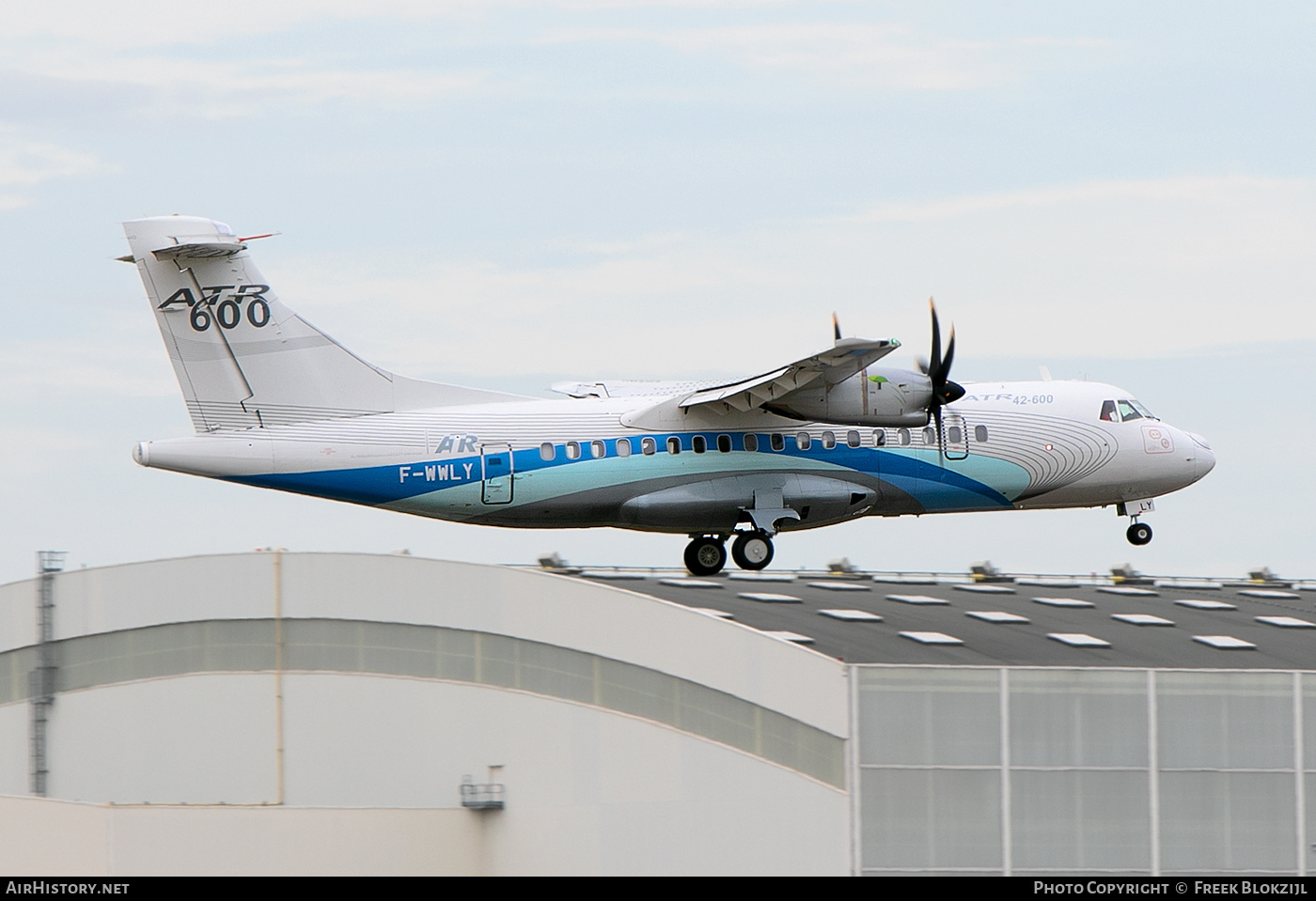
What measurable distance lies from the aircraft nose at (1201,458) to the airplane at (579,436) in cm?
300

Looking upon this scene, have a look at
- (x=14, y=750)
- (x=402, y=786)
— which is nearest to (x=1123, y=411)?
(x=402, y=786)

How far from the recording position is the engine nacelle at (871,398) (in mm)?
37188

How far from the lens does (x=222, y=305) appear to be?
37.0 m

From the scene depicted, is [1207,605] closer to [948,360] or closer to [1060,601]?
[1060,601]

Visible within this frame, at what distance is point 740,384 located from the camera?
37469 mm

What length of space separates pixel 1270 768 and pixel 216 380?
2253 centimetres

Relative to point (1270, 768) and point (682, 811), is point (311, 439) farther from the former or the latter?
point (1270, 768)

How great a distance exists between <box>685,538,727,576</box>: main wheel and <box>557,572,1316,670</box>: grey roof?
1108 mm

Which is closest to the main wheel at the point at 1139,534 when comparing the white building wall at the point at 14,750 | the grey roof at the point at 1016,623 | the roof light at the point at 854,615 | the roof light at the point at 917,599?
the grey roof at the point at 1016,623

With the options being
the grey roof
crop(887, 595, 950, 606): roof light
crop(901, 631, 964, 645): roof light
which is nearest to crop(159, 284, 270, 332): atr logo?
the grey roof

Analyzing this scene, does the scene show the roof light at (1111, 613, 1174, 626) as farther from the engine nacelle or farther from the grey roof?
the engine nacelle

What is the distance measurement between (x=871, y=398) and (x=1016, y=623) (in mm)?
6512

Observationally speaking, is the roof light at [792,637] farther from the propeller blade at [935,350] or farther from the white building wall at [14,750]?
the white building wall at [14,750]
